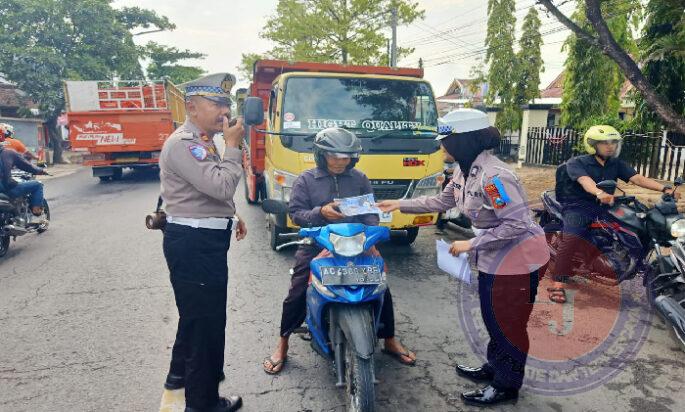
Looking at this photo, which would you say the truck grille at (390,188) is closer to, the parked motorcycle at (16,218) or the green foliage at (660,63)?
the green foliage at (660,63)

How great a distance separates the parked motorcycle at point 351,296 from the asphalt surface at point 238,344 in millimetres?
409

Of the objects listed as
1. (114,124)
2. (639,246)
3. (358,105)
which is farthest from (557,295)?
(114,124)

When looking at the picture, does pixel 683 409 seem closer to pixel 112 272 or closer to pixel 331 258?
pixel 331 258

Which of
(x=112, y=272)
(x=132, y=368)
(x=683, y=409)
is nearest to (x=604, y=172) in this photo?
(x=683, y=409)

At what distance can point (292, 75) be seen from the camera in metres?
5.86

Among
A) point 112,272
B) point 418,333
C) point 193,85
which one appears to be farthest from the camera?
point 112,272

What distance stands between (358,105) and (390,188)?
1.21 metres

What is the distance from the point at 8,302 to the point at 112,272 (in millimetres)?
1042

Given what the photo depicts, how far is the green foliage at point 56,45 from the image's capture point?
18031 mm

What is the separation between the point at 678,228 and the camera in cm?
370

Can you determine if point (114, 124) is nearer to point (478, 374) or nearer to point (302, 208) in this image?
point (302, 208)

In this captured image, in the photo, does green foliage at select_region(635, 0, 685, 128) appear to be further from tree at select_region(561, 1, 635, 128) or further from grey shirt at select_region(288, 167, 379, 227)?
tree at select_region(561, 1, 635, 128)

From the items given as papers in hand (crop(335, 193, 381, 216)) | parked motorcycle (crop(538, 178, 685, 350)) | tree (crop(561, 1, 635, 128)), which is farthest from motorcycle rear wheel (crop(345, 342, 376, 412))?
tree (crop(561, 1, 635, 128))

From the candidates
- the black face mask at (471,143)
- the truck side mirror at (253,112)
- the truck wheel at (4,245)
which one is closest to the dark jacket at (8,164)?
the truck wheel at (4,245)
